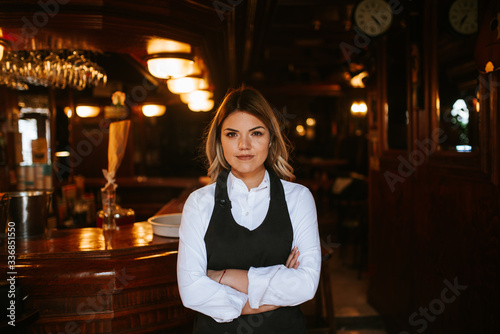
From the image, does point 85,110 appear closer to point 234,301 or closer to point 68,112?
point 68,112

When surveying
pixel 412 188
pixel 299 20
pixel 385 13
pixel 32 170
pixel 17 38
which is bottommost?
pixel 412 188

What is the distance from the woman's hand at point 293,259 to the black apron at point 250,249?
3cm

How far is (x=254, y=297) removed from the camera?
1499 millimetres

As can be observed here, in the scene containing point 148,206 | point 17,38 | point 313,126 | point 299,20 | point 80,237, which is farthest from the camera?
point 313,126

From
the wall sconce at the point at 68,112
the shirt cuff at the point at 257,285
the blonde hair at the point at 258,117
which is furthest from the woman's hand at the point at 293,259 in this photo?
the wall sconce at the point at 68,112

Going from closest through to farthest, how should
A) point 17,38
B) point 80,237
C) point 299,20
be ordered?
point 80,237
point 17,38
point 299,20

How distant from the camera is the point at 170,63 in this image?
11.0 ft

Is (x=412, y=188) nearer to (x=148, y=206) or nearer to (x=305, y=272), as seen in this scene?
(x=305, y=272)

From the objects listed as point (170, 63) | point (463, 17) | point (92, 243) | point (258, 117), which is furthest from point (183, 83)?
point (258, 117)

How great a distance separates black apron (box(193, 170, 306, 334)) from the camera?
5.23ft

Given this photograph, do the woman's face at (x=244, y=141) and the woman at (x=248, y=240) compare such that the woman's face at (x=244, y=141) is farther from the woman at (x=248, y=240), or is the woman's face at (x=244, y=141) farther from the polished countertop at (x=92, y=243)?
the polished countertop at (x=92, y=243)

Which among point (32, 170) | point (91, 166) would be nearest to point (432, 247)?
point (32, 170)

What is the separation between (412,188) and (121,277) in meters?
2.41

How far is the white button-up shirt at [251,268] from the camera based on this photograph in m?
1.49
